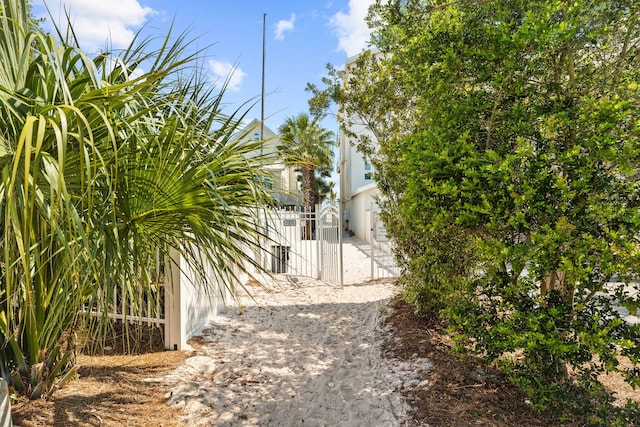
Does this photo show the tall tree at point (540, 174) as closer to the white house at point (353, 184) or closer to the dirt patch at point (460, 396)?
the dirt patch at point (460, 396)

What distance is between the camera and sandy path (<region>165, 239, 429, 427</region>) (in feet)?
10.5

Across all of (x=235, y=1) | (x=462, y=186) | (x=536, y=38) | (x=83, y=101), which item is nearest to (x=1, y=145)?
(x=83, y=101)

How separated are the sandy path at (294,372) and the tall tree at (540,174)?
43.0 inches

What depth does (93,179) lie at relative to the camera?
1821 mm

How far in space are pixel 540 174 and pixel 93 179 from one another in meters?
2.68

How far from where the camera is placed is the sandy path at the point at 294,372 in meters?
3.21

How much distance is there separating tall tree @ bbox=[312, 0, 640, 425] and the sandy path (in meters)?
1.09

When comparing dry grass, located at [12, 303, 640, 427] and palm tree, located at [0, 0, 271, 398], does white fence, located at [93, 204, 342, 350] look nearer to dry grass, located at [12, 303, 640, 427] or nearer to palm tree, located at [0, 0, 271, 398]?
palm tree, located at [0, 0, 271, 398]

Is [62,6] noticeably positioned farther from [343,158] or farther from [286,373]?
[343,158]

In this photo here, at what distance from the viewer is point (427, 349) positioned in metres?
4.17

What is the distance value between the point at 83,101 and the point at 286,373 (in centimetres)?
332

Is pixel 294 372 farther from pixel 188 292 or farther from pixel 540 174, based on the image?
pixel 540 174

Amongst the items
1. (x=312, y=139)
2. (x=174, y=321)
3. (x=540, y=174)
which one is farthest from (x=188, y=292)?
(x=312, y=139)

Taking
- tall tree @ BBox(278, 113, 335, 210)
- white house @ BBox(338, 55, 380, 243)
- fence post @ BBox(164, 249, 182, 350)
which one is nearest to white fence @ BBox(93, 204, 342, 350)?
fence post @ BBox(164, 249, 182, 350)
